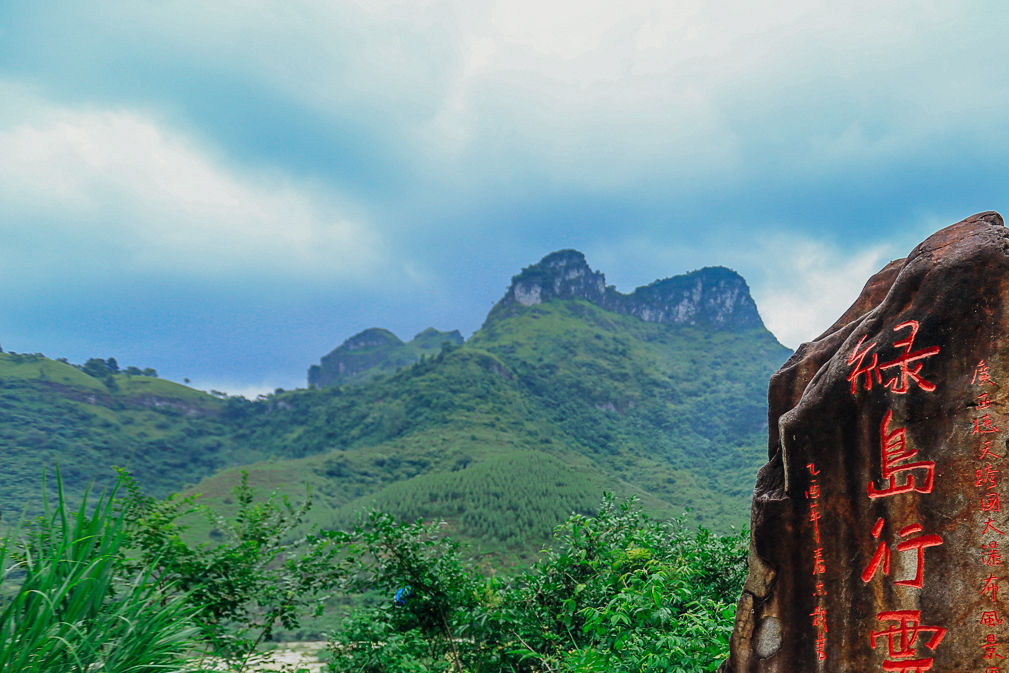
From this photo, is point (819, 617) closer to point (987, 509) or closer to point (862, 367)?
point (987, 509)

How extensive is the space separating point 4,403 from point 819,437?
63.3 m

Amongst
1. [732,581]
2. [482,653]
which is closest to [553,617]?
[482,653]

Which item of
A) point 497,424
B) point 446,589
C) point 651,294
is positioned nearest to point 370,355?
point 651,294

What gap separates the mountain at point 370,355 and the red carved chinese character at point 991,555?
11944 cm

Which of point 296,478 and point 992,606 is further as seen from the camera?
point 296,478

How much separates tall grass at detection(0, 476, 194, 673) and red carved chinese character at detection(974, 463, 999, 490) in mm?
4130

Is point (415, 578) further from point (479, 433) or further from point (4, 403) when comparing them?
point (4, 403)

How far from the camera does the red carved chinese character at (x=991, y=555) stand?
2477mm

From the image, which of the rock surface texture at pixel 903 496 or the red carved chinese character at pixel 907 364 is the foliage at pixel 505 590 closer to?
the rock surface texture at pixel 903 496

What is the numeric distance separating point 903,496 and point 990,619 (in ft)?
1.96

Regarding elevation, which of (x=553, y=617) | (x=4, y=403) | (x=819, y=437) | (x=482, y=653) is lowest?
(x=482, y=653)

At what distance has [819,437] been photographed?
297 cm

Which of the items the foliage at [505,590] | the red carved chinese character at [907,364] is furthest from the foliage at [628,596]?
the red carved chinese character at [907,364]

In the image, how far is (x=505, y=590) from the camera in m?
5.87
